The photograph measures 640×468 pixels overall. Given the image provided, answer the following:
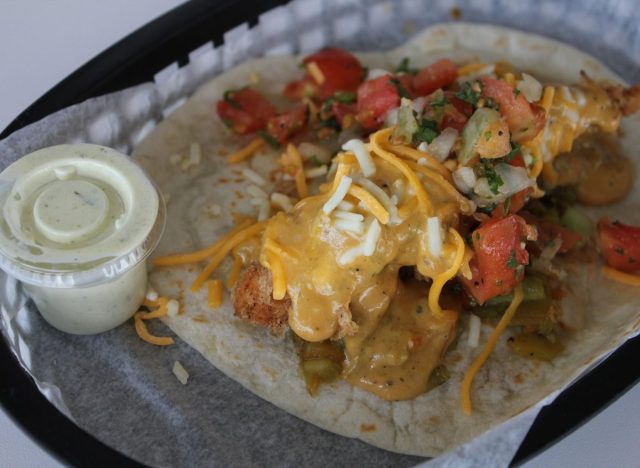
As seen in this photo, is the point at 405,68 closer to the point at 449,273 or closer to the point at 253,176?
the point at 253,176

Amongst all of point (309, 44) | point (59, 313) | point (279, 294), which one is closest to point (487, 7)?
point (309, 44)

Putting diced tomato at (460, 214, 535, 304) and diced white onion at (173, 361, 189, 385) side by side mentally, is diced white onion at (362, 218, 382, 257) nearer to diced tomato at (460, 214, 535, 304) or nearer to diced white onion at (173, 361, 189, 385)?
diced tomato at (460, 214, 535, 304)

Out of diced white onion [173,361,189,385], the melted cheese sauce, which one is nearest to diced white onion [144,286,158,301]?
diced white onion [173,361,189,385]

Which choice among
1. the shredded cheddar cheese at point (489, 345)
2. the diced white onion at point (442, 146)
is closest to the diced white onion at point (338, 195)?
the diced white onion at point (442, 146)

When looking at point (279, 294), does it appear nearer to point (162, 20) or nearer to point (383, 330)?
point (383, 330)

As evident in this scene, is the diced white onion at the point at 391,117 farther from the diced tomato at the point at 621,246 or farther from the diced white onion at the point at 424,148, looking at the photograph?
the diced tomato at the point at 621,246

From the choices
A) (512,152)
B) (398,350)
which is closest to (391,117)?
(512,152)
